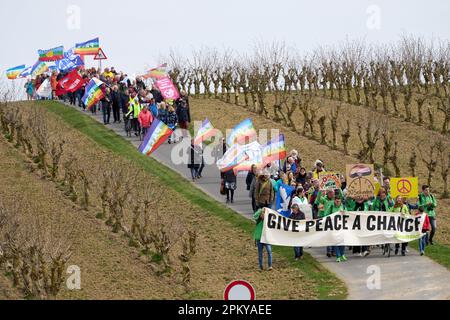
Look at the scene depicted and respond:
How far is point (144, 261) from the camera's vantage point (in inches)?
1232

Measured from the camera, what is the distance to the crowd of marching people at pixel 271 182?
31172mm

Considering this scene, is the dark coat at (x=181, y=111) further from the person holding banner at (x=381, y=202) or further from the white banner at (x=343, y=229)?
the white banner at (x=343, y=229)

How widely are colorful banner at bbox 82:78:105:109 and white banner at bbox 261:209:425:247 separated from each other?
19.8 meters

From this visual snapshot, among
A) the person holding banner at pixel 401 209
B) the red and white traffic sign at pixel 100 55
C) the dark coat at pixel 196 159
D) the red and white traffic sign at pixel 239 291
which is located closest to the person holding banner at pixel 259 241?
the person holding banner at pixel 401 209

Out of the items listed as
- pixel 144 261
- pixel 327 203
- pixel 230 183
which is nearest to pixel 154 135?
pixel 230 183

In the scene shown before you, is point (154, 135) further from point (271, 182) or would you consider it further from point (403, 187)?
point (403, 187)

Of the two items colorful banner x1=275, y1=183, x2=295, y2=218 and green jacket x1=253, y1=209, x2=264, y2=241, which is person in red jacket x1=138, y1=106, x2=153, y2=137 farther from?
green jacket x1=253, y1=209, x2=264, y2=241

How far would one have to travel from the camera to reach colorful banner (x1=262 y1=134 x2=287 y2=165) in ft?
118

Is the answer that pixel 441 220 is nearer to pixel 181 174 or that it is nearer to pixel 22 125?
pixel 181 174

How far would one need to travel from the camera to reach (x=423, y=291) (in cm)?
2756

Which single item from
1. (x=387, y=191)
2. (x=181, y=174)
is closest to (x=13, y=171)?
(x=181, y=174)

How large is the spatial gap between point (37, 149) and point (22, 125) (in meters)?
1.42

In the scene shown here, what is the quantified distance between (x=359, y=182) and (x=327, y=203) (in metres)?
1.47

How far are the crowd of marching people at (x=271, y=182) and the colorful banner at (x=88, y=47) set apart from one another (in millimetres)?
5642
